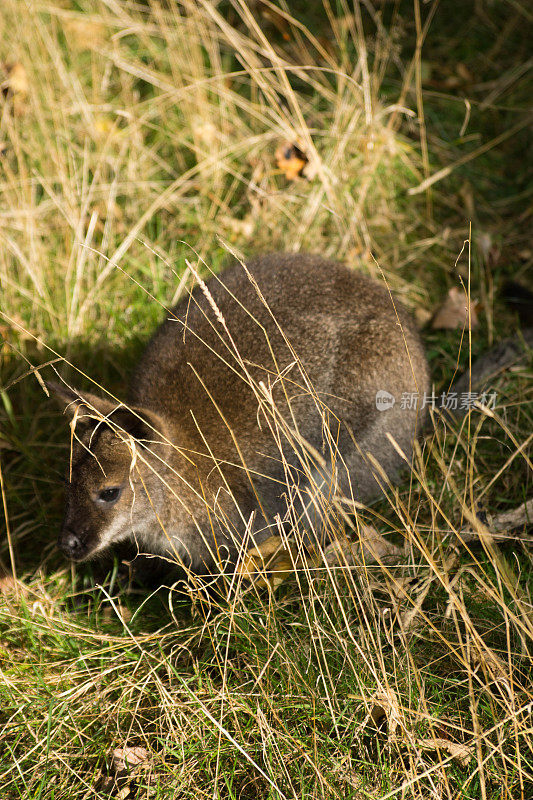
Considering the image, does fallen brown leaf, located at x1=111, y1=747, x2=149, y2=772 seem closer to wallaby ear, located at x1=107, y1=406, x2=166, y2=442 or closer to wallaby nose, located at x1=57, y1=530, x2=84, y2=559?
wallaby nose, located at x1=57, y1=530, x2=84, y2=559

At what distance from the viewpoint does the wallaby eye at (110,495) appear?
350 cm

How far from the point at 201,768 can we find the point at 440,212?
4.45 metres

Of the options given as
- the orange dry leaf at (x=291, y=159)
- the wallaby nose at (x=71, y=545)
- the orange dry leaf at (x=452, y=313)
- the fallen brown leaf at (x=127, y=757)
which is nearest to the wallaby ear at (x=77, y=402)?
the wallaby nose at (x=71, y=545)

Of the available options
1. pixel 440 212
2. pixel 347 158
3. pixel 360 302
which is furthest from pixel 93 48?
pixel 360 302

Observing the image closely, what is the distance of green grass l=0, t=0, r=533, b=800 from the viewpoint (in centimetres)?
280

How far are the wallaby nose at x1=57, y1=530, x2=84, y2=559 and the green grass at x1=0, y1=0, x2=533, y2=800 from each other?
334 millimetres

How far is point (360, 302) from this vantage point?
13.5 ft

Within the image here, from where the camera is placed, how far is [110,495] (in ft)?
11.6

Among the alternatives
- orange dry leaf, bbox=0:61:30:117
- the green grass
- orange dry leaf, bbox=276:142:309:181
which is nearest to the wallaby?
the green grass

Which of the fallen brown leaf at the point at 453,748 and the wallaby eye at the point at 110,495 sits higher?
the wallaby eye at the point at 110,495

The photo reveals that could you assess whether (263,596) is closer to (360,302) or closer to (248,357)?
(248,357)

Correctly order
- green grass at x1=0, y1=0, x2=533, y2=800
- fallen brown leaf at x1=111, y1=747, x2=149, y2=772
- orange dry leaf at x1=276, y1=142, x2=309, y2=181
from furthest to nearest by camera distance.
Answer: orange dry leaf at x1=276, y1=142, x2=309, y2=181 < fallen brown leaf at x1=111, y1=747, x2=149, y2=772 < green grass at x1=0, y1=0, x2=533, y2=800

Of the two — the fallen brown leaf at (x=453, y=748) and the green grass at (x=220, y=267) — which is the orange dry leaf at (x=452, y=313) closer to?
the green grass at (x=220, y=267)

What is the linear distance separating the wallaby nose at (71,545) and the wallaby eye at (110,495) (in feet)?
0.68
